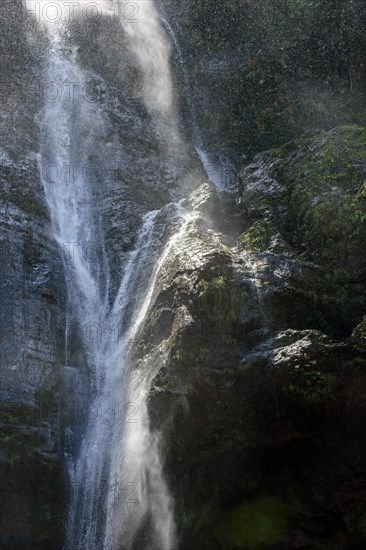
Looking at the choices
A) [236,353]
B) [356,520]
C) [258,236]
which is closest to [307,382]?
[236,353]

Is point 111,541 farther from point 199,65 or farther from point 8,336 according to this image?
point 199,65

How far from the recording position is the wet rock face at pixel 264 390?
27.2 feet

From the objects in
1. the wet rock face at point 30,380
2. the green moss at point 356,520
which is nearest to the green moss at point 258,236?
the wet rock face at point 30,380

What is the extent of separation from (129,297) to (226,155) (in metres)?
6.84

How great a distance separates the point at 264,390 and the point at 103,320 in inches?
177

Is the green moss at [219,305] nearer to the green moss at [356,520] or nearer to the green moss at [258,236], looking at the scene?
the green moss at [258,236]

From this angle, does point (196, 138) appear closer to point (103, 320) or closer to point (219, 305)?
point (103, 320)

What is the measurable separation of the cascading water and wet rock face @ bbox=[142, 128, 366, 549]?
562mm

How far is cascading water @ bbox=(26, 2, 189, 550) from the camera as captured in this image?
9227 millimetres

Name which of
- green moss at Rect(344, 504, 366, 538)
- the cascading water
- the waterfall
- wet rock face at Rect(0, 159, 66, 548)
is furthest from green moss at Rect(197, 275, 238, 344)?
the waterfall

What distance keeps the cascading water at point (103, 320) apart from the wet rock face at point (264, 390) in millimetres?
562

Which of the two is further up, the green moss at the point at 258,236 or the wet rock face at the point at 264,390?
the green moss at the point at 258,236

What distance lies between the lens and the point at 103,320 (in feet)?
39.3

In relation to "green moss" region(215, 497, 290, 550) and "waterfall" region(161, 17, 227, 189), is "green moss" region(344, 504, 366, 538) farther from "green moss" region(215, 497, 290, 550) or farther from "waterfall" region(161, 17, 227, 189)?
"waterfall" region(161, 17, 227, 189)
